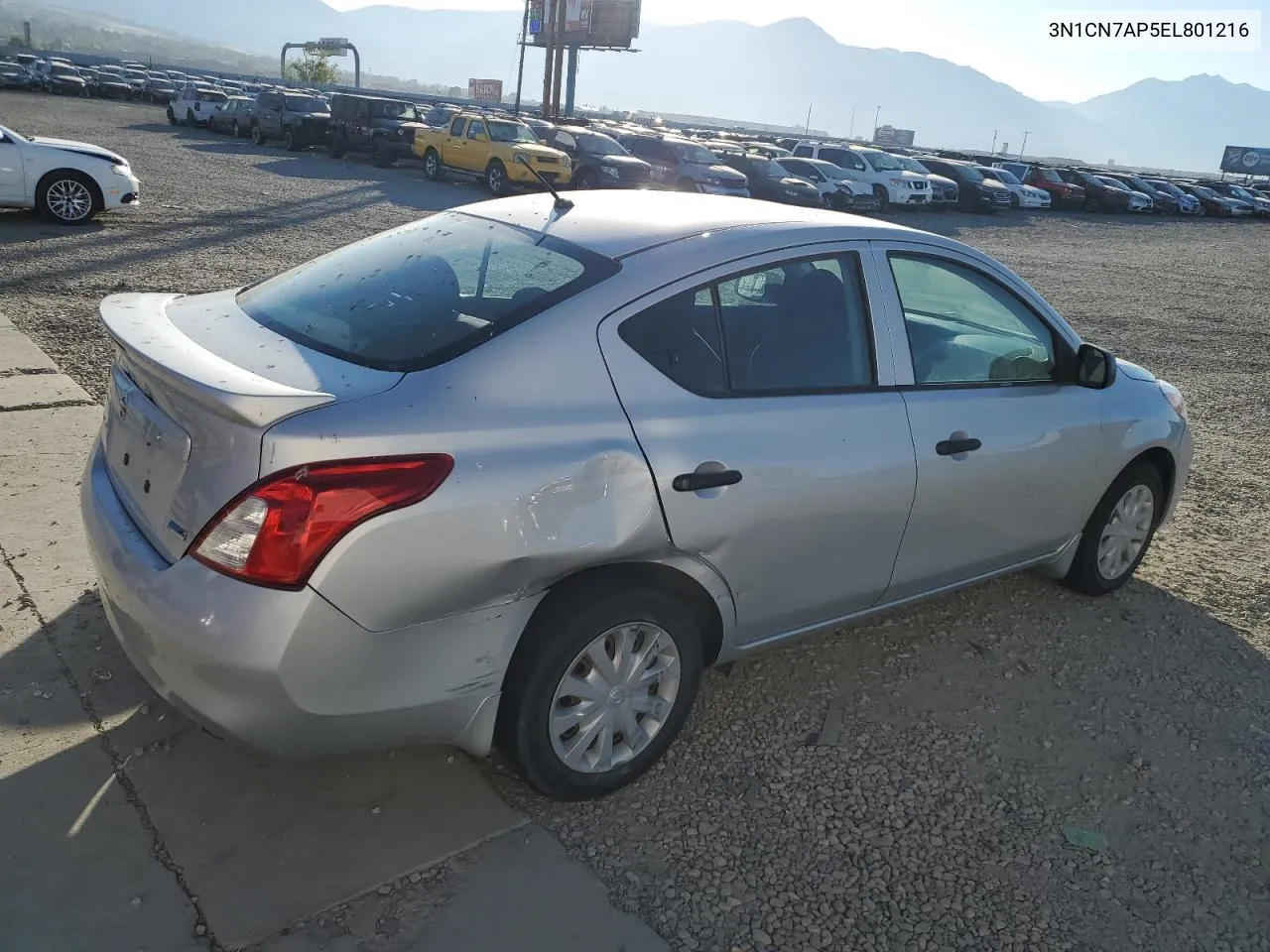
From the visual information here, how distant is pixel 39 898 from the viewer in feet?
7.93

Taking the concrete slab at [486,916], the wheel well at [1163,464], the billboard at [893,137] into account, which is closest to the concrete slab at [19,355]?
the concrete slab at [486,916]

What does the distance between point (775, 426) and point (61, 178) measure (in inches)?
461

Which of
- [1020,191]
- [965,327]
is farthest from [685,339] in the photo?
[1020,191]

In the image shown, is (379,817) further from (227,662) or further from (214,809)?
(227,662)

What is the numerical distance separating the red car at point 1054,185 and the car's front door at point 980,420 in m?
35.1

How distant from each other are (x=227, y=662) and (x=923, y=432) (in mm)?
2269

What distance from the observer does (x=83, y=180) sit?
1191cm

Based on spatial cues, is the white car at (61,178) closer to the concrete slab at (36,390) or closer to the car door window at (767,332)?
the concrete slab at (36,390)

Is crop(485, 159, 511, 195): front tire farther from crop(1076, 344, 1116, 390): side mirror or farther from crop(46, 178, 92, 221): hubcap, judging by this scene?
crop(1076, 344, 1116, 390): side mirror

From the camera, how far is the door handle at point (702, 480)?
9.21ft

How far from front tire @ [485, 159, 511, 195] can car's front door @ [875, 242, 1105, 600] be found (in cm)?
2036

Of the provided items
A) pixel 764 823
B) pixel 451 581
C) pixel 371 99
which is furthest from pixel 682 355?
pixel 371 99

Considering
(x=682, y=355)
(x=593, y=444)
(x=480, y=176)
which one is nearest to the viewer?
(x=593, y=444)

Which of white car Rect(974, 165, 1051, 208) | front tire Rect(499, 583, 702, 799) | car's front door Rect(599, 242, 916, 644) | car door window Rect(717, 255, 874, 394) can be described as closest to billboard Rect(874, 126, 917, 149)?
white car Rect(974, 165, 1051, 208)
